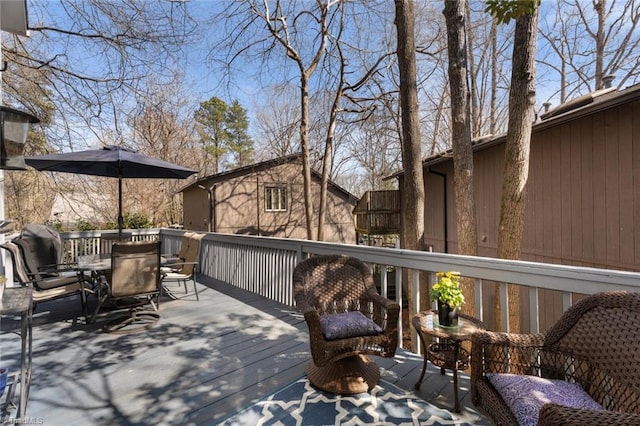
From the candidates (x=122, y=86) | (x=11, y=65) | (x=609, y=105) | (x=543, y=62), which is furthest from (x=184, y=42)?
(x=543, y=62)

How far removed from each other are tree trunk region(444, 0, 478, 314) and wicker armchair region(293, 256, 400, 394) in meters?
1.64

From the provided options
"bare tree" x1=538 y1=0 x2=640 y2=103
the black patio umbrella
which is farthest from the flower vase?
"bare tree" x1=538 y1=0 x2=640 y2=103

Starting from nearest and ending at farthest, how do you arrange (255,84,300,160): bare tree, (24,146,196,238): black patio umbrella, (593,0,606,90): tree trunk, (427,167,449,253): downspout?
(24,146,196,238): black patio umbrella → (427,167,449,253): downspout → (593,0,606,90): tree trunk → (255,84,300,160): bare tree

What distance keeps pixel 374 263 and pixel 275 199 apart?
12.5 m

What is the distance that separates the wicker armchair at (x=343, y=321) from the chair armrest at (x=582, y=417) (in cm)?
135

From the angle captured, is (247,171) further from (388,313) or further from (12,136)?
(388,313)

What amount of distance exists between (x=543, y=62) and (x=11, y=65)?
14428 millimetres

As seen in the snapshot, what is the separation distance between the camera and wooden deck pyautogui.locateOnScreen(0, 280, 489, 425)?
2.24 metres

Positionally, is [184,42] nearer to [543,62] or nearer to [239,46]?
[239,46]

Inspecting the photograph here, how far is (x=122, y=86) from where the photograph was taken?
565 centimetres

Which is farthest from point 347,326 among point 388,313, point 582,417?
point 582,417

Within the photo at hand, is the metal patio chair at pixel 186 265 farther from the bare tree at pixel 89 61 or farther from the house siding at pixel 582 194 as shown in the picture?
the house siding at pixel 582 194

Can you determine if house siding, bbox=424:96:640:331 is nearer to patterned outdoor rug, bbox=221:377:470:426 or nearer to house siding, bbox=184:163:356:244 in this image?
patterned outdoor rug, bbox=221:377:470:426

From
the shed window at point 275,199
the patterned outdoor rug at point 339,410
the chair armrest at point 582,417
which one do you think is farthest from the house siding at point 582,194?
the shed window at point 275,199
